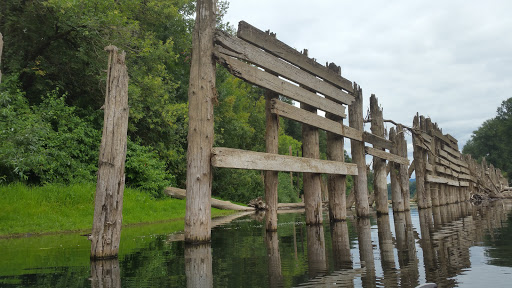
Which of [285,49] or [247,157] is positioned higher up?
[285,49]

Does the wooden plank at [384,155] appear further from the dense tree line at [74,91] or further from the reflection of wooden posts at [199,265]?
the reflection of wooden posts at [199,265]

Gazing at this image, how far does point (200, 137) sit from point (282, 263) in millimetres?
3114

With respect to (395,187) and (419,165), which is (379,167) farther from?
(419,165)

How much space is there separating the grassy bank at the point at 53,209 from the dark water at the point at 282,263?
351cm

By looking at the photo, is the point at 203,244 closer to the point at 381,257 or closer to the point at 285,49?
the point at 381,257

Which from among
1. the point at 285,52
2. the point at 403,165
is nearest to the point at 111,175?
the point at 285,52

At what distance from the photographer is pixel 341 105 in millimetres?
13047

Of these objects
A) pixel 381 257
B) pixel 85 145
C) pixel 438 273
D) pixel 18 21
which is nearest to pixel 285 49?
pixel 381 257

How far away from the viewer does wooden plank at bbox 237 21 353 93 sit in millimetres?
9408

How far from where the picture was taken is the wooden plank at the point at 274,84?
8789 mm

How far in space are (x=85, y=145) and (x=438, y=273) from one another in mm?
15818

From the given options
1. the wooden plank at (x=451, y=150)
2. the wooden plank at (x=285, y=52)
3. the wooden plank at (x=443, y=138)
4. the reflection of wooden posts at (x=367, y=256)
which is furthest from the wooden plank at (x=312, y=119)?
the wooden plank at (x=451, y=150)

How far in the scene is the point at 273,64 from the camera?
10.2 m

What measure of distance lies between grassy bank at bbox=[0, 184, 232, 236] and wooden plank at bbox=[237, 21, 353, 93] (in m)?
7.68
